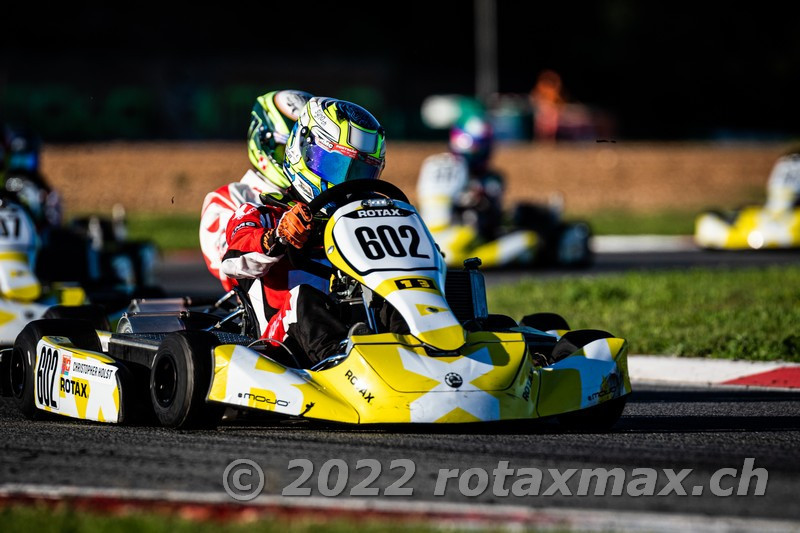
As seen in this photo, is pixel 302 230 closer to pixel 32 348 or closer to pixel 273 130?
pixel 32 348

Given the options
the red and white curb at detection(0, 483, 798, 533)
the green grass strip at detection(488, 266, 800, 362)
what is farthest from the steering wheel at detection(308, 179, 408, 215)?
the green grass strip at detection(488, 266, 800, 362)

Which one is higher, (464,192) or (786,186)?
(464,192)

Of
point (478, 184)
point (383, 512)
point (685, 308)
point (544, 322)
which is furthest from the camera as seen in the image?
point (478, 184)

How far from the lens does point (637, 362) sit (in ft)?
27.9

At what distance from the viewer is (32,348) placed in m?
6.62

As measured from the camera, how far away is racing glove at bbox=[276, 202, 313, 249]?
5.98 meters

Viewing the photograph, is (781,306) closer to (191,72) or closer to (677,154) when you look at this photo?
(677,154)

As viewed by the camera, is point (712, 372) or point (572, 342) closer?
point (572, 342)

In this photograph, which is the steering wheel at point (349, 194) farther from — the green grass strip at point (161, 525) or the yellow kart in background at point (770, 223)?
the yellow kart in background at point (770, 223)

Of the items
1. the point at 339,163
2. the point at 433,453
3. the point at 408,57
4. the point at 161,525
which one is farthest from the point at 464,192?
the point at 408,57

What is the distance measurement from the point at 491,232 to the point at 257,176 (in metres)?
8.42

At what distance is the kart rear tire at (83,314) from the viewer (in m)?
7.32

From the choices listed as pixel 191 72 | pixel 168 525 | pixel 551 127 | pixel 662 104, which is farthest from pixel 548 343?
pixel 662 104

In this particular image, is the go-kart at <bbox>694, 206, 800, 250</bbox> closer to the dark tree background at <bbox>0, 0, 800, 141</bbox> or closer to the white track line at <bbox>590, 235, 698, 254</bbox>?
the white track line at <bbox>590, 235, 698, 254</bbox>
